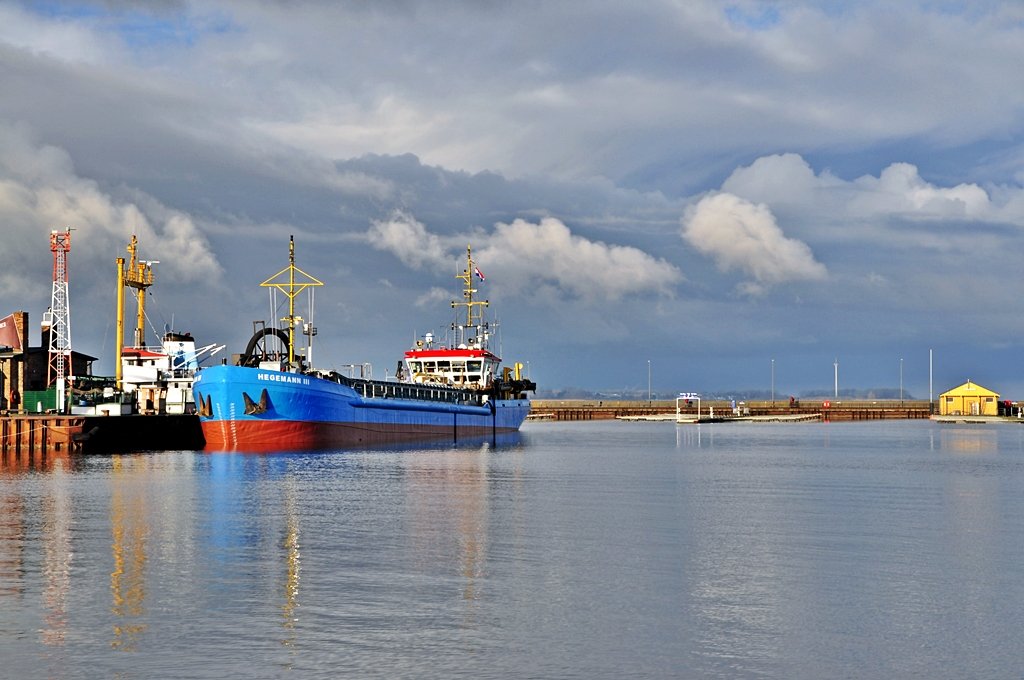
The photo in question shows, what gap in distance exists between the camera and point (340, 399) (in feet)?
266

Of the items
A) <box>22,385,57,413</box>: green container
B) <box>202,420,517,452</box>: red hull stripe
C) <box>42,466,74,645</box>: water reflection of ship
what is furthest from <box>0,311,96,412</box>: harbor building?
<box>42,466,74,645</box>: water reflection of ship

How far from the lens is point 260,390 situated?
72.9 m

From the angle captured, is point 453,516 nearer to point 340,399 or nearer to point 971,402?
point 340,399

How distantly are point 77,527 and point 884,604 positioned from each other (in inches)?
972

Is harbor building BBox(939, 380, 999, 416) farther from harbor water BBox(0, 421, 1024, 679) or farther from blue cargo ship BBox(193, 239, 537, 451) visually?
harbor water BBox(0, 421, 1024, 679)

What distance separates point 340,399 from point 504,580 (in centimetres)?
5739

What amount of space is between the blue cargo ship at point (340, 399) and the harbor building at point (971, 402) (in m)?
91.1

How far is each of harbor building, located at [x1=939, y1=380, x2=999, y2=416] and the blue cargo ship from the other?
91081 mm

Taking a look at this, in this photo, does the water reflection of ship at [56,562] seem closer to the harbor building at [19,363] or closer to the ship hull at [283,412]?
the ship hull at [283,412]

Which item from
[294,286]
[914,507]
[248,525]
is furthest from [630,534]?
[294,286]

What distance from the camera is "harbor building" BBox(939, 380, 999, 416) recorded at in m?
174

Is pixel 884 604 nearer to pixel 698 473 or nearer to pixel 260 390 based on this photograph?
pixel 698 473

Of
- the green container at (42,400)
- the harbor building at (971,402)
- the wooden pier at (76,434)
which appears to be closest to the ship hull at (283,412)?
the wooden pier at (76,434)

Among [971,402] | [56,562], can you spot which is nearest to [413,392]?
[56,562]
